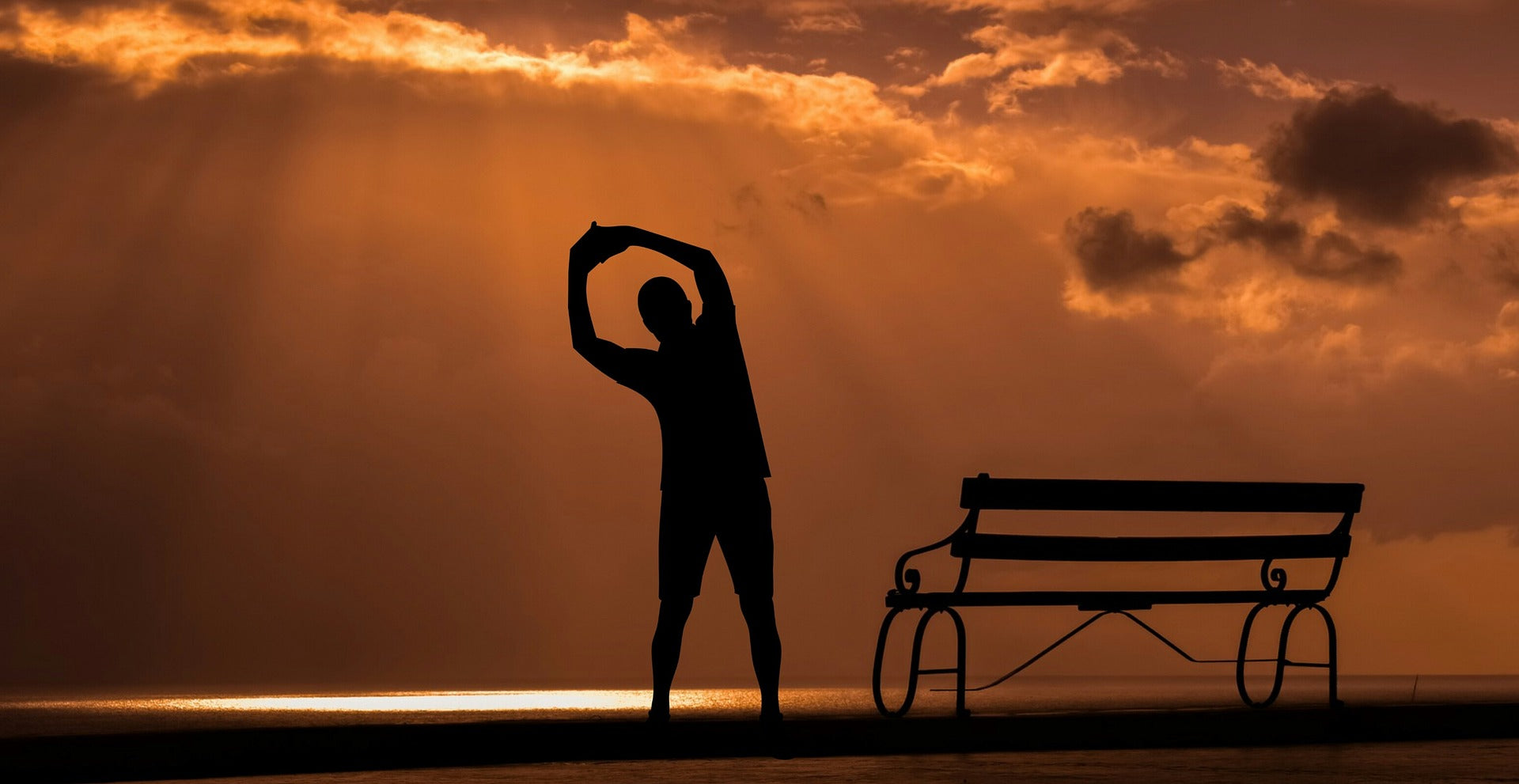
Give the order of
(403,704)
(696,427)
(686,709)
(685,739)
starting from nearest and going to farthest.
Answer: (685,739) < (696,427) < (686,709) < (403,704)

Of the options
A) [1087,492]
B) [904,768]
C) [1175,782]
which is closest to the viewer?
[1175,782]

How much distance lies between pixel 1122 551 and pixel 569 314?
367 centimetres

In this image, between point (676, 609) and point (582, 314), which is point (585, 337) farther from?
point (676, 609)

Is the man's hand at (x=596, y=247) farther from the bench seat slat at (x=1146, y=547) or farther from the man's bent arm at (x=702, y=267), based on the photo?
the bench seat slat at (x=1146, y=547)

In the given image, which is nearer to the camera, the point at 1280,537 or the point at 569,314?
the point at 569,314

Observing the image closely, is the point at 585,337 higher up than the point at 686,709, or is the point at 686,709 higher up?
the point at 585,337

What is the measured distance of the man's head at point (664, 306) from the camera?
7.57 metres

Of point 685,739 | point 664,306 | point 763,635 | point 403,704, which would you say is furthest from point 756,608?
point 403,704

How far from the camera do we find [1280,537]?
9.85 m

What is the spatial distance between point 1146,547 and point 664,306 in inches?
135

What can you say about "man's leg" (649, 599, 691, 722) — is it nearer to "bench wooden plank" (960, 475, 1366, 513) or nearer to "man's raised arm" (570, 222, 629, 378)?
"man's raised arm" (570, 222, 629, 378)

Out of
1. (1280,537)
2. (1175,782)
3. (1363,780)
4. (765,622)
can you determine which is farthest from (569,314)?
(1280,537)

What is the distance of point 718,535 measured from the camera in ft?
24.8

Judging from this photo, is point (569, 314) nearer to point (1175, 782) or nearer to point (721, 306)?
point (721, 306)
